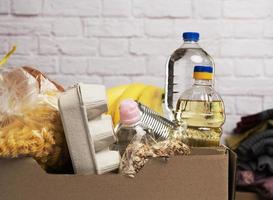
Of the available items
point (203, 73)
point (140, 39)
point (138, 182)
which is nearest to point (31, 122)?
point (138, 182)

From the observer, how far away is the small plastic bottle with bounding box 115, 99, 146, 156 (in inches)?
31.4

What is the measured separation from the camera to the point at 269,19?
66.9 inches

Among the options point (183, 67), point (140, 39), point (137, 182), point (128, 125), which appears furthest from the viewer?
point (140, 39)

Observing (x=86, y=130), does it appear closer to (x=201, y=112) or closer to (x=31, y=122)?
(x=31, y=122)

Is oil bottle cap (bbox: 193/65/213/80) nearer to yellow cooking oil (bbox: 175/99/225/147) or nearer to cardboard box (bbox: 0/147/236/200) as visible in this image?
yellow cooking oil (bbox: 175/99/225/147)

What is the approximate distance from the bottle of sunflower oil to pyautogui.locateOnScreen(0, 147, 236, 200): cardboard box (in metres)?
0.13

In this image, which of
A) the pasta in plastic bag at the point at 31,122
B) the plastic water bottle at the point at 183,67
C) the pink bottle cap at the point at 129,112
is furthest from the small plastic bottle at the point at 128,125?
the plastic water bottle at the point at 183,67

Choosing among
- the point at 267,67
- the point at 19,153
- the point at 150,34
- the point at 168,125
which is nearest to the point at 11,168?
the point at 19,153

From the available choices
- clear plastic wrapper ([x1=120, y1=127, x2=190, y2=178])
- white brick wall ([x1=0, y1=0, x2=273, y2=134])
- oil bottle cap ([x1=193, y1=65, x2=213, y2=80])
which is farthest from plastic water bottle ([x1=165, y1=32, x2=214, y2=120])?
clear plastic wrapper ([x1=120, y1=127, x2=190, y2=178])

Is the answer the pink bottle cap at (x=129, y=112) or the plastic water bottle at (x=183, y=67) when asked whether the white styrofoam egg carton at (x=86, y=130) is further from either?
the plastic water bottle at (x=183, y=67)

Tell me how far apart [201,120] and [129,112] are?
0.51ft

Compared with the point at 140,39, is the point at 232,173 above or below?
below

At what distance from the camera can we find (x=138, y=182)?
699 millimetres

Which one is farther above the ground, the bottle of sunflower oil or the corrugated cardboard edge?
the bottle of sunflower oil
